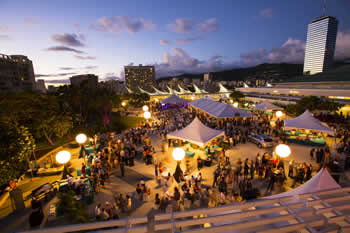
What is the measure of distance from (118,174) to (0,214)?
5061mm

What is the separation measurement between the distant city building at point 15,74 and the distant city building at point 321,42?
178236mm

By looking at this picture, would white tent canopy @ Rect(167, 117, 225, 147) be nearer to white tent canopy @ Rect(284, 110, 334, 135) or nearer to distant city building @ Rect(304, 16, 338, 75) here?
white tent canopy @ Rect(284, 110, 334, 135)

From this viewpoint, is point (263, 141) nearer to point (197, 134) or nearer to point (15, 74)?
point (197, 134)

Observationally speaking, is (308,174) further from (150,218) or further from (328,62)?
(328,62)

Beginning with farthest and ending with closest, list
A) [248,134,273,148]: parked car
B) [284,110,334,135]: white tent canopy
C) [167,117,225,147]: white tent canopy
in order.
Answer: [248,134,273,148]: parked car < [284,110,334,135]: white tent canopy < [167,117,225,147]: white tent canopy

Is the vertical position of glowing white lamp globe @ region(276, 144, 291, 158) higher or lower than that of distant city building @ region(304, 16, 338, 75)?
lower

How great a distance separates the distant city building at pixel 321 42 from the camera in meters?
120

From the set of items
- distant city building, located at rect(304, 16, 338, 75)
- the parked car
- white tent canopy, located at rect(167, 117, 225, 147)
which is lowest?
the parked car

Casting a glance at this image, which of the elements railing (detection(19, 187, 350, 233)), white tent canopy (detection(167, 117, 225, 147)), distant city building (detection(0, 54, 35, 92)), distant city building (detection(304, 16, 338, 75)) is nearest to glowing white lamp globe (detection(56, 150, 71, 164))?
railing (detection(19, 187, 350, 233))

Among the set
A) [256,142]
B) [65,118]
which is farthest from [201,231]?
[65,118]

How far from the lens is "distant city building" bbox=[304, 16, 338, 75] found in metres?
120

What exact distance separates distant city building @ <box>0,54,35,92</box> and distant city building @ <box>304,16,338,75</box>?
17824 cm

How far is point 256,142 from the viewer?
13859 millimetres

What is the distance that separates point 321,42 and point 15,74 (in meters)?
190
